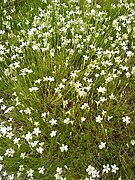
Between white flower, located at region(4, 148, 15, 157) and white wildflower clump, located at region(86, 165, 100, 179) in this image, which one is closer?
white wildflower clump, located at region(86, 165, 100, 179)

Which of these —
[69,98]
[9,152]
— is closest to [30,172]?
[9,152]

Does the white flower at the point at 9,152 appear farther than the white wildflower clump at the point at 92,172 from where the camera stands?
Yes

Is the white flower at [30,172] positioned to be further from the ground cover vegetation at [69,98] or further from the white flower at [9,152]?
the white flower at [9,152]

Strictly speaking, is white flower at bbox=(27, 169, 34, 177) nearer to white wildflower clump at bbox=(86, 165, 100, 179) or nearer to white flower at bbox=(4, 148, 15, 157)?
white flower at bbox=(4, 148, 15, 157)

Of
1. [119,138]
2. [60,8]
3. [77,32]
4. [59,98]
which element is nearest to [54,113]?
[59,98]

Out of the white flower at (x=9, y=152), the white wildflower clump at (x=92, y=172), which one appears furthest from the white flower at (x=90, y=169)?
the white flower at (x=9, y=152)

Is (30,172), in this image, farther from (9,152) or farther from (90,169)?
(90,169)

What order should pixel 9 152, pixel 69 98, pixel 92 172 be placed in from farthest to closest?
pixel 69 98 → pixel 9 152 → pixel 92 172

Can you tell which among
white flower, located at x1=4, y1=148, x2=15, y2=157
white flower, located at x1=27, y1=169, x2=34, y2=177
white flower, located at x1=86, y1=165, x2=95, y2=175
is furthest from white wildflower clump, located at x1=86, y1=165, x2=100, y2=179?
white flower, located at x1=4, y1=148, x2=15, y2=157
